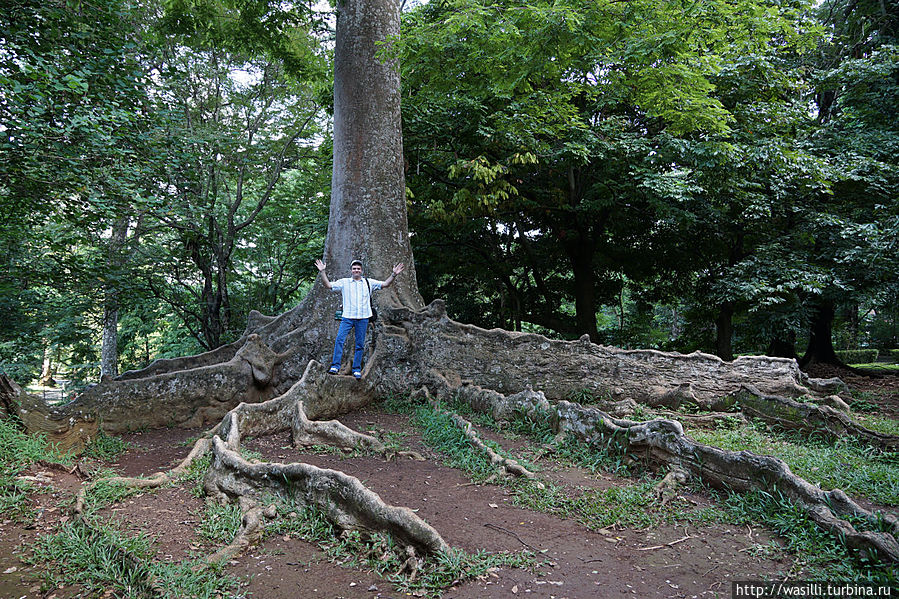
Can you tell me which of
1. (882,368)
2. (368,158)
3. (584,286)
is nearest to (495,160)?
(368,158)

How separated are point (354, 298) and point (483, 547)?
4179 millimetres

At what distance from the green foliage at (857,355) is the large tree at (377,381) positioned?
12388mm

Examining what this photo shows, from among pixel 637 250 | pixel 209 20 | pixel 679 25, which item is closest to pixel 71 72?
pixel 209 20

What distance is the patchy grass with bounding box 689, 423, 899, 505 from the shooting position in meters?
4.13

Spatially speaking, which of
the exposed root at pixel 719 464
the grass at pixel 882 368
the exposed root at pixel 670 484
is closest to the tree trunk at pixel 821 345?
the grass at pixel 882 368

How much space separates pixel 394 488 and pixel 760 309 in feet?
29.2

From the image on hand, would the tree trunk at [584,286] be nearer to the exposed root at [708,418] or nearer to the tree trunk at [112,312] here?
the exposed root at [708,418]

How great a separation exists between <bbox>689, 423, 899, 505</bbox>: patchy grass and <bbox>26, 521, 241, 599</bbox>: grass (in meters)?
4.63

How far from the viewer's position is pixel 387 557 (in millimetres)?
3301

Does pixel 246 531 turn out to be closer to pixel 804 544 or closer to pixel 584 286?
pixel 804 544

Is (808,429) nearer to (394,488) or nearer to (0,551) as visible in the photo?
(394,488)

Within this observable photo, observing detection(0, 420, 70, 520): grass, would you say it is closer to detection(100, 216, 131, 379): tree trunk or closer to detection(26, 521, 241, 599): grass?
detection(26, 521, 241, 599): grass

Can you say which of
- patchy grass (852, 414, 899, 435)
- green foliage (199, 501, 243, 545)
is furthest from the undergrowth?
green foliage (199, 501, 243, 545)

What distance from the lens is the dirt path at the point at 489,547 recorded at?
3027 millimetres
